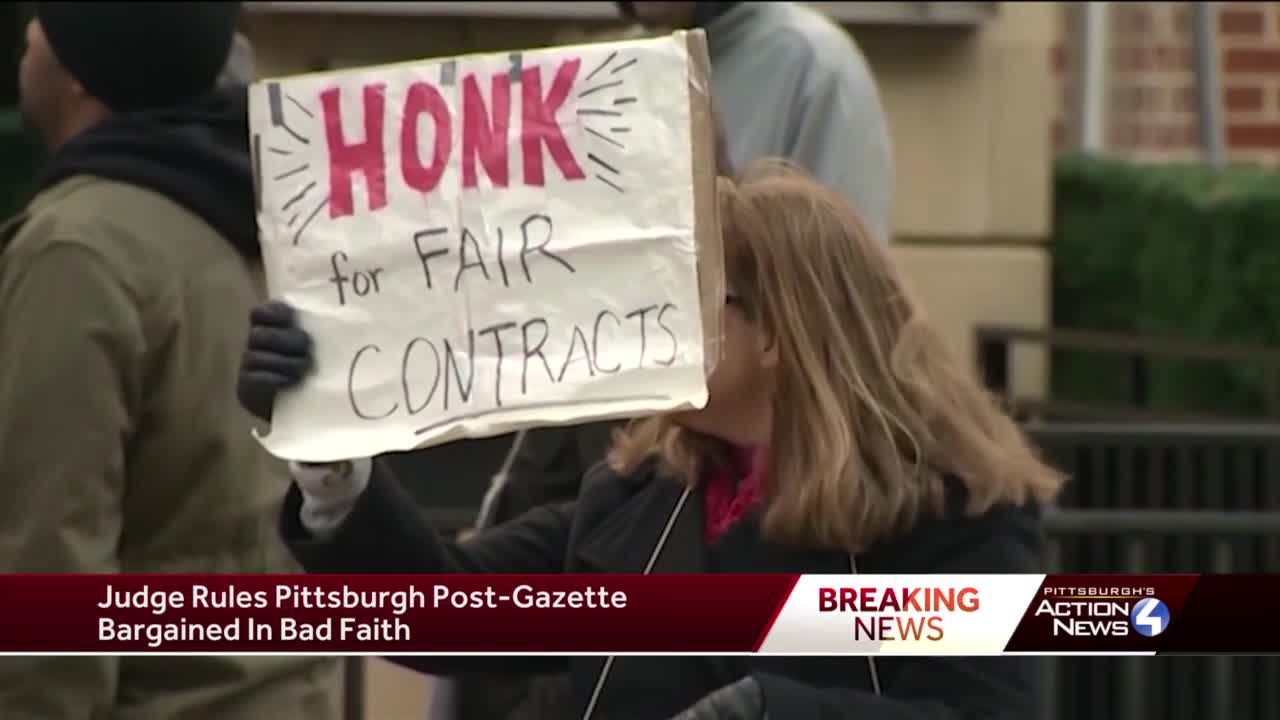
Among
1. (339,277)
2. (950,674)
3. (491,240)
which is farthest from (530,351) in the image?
(950,674)

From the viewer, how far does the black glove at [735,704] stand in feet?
10.7

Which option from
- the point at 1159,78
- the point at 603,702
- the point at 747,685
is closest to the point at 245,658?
the point at 603,702

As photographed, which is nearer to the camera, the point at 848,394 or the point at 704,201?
the point at 704,201

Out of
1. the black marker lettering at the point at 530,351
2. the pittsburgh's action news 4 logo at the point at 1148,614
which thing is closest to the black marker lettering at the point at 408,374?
the black marker lettering at the point at 530,351

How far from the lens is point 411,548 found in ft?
12.2

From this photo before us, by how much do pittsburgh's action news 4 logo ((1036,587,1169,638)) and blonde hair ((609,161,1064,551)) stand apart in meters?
0.15

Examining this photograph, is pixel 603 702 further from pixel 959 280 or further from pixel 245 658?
pixel 959 280

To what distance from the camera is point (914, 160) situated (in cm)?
861

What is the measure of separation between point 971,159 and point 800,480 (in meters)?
5.29

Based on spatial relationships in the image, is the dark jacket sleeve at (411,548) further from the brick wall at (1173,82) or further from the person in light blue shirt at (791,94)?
the brick wall at (1173,82)

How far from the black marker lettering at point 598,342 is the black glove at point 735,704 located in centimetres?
38

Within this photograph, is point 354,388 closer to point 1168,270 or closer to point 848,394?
point 848,394

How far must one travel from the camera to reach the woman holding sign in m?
3.42

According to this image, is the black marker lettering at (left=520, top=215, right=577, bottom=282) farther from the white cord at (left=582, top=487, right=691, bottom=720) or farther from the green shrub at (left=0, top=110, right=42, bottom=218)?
the green shrub at (left=0, top=110, right=42, bottom=218)
